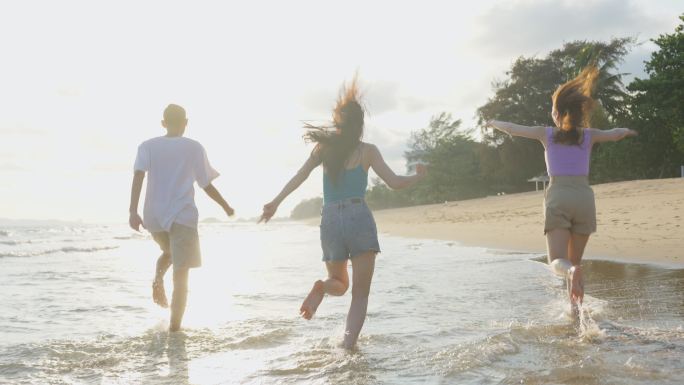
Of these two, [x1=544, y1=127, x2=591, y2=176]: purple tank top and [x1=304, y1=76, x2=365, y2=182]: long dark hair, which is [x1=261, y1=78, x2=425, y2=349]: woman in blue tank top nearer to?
[x1=304, y1=76, x2=365, y2=182]: long dark hair

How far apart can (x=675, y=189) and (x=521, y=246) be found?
7580mm

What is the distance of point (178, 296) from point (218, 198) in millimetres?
889

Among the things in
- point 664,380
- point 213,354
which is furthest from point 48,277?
point 664,380

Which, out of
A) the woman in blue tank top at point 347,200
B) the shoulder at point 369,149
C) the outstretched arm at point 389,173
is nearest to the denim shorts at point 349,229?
the woman in blue tank top at point 347,200

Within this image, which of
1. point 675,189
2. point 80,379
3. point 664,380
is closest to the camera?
point 664,380

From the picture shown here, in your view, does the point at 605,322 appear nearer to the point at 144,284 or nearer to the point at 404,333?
the point at 404,333

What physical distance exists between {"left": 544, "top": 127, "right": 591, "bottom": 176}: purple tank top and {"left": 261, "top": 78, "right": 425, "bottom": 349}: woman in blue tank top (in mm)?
1284

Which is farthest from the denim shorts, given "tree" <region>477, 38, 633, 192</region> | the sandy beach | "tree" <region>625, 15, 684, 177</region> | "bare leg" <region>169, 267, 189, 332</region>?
"tree" <region>477, 38, 633, 192</region>

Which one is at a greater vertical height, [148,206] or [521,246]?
[148,206]

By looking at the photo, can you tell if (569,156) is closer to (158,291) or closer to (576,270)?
(576,270)

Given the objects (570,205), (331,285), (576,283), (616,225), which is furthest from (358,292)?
(616,225)

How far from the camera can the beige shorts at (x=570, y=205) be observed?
4.89 m

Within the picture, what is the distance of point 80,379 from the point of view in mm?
3777

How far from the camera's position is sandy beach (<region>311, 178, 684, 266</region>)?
990 cm
